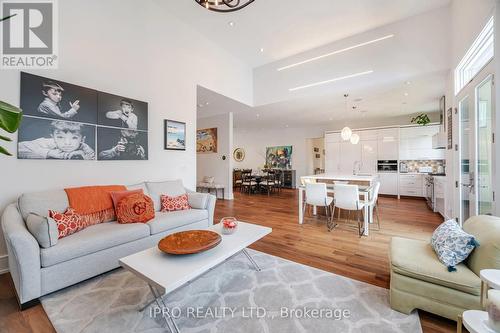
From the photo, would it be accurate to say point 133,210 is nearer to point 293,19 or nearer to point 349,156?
point 293,19

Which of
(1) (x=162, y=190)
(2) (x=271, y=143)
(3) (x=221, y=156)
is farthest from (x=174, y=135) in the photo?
(2) (x=271, y=143)

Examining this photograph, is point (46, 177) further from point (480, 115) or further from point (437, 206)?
point (437, 206)

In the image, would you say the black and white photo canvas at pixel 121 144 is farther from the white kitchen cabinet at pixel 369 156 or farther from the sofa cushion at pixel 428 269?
the white kitchen cabinet at pixel 369 156

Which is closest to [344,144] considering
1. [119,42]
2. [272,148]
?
[272,148]

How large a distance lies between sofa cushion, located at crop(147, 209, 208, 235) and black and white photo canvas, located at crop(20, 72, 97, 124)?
163cm

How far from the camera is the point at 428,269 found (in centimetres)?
154

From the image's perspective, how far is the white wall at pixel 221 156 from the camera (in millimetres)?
6758

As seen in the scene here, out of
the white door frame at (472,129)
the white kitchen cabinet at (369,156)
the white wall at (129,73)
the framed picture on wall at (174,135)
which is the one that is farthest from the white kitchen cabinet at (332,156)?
the framed picture on wall at (174,135)

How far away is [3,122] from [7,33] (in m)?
2.51

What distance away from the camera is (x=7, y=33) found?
2.39 m

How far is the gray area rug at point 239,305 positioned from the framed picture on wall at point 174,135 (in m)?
2.27

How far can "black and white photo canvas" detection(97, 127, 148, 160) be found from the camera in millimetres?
2955

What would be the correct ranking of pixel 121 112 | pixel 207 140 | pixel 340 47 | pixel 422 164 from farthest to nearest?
pixel 207 140 < pixel 422 164 < pixel 340 47 < pixel 121 112

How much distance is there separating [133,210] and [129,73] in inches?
86.0
